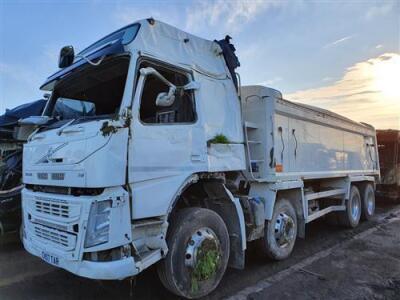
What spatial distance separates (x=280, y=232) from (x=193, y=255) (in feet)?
6.95

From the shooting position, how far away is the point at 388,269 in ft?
16.5

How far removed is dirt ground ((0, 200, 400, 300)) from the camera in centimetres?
404

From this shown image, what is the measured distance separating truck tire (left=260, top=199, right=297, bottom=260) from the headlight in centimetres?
284

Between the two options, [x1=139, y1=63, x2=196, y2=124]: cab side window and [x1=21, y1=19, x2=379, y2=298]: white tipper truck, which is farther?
[x1=139, y1=63, x2=196, y2=124]: cab side window

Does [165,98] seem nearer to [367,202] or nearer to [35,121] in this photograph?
[35,121]

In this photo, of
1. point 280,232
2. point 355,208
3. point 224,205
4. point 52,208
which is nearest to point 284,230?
point 280,232

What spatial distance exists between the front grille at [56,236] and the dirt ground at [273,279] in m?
0.93

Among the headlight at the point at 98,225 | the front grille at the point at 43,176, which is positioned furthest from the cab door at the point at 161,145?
the front grille at the point at 43,176

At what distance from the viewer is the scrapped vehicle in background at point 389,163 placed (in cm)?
1181

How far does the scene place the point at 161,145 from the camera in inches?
136

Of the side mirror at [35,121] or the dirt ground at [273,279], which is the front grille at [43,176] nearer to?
the side mirror at [35,121]

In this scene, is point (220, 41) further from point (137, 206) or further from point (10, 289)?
point (10, 289)

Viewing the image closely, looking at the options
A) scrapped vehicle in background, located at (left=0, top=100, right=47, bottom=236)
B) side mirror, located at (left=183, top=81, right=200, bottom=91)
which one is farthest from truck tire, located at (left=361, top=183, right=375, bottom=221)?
scrapped vehicle in background, located at (left=0, top=100, right=47, bottom=236)

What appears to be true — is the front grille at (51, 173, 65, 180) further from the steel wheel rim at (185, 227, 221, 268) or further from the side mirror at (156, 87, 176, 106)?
the steel wheel rim at (185, 227, 221, 268)
